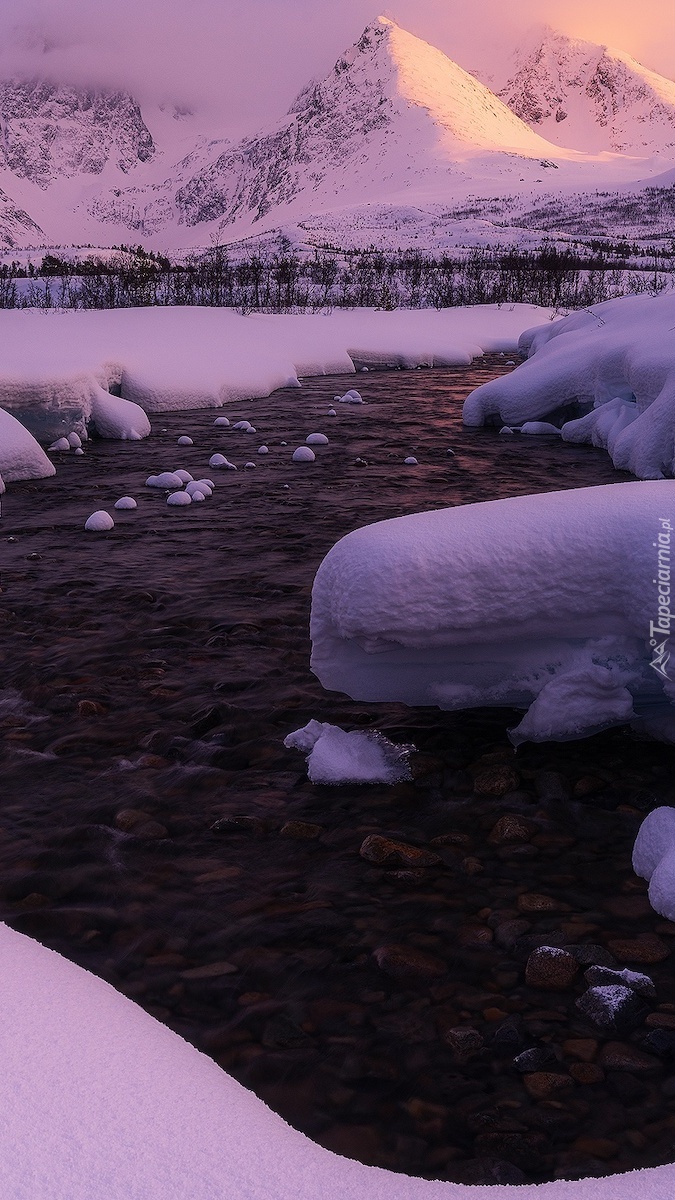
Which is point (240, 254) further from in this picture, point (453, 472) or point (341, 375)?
point (453, 472)

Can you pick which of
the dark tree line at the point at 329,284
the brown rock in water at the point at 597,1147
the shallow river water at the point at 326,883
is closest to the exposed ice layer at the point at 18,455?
the shallow river water at the point at 326,883

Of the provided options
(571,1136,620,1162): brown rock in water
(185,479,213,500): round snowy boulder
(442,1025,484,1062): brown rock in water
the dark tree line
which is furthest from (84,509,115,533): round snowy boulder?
the dark tree line

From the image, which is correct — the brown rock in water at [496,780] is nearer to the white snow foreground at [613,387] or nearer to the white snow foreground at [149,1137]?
the white snow foreground at [149,1137]

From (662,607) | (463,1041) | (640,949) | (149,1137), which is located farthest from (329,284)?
(149,1137)

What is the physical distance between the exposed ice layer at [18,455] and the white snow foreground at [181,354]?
0.12 feet

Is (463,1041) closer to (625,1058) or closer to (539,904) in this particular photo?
(625,1058)

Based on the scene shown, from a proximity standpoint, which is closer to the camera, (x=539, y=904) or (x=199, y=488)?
(x=539, y=904)

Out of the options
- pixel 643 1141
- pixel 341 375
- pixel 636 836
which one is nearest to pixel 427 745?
pixel 636 836

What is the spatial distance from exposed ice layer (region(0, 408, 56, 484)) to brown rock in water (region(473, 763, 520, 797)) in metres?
5.96

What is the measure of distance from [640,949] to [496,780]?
92 centimetres

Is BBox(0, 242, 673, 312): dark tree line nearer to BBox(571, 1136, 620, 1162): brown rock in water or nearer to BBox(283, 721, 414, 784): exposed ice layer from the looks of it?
BBox(283, 721, 414, 784): exposed ice layer

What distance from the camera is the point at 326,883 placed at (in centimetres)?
281

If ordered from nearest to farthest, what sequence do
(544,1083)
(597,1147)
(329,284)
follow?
(597,1147)
(544,1083)
(329,284)

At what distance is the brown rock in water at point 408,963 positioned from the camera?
2459 millimetres
